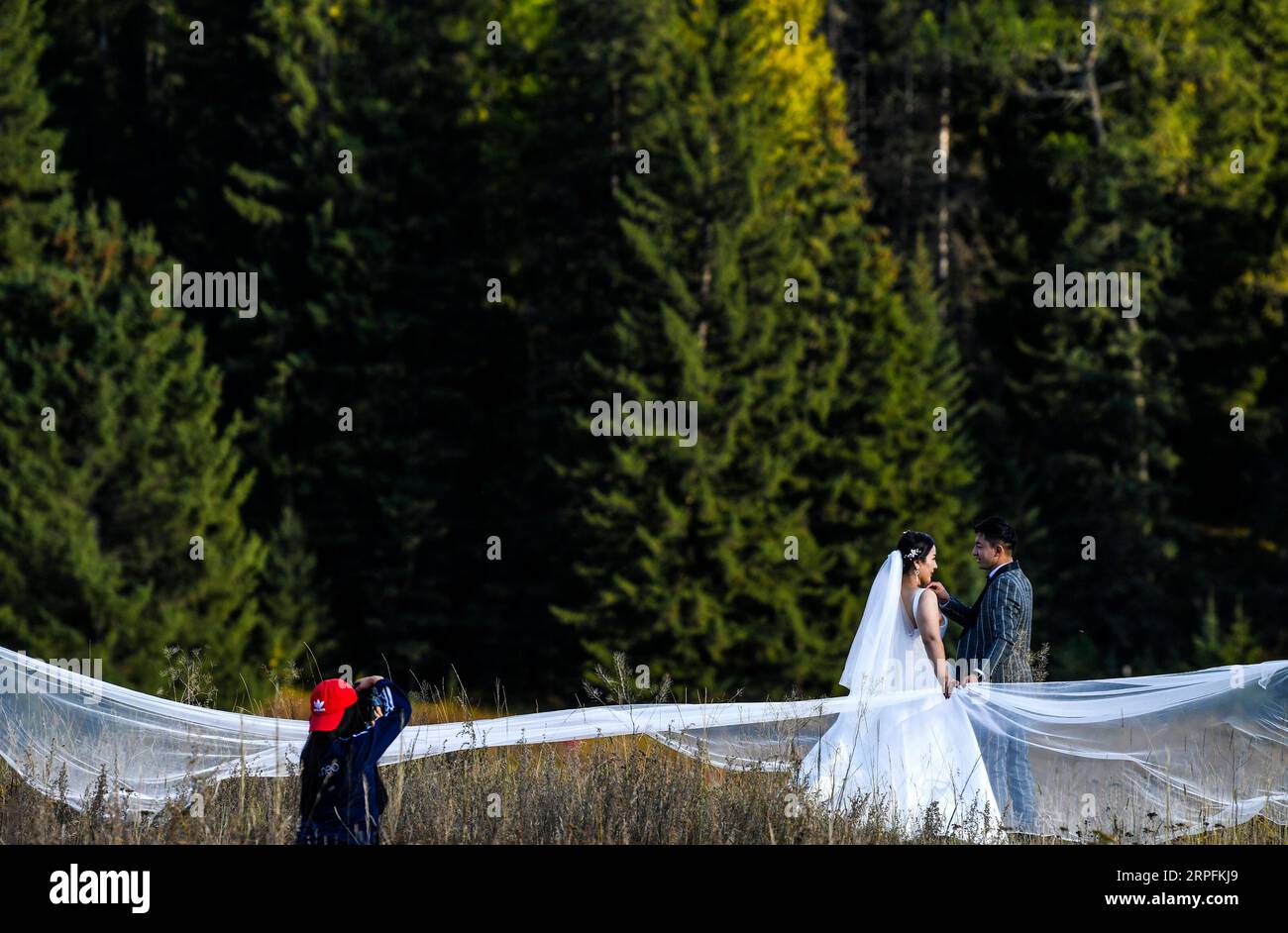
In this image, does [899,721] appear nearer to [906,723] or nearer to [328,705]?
[906,723]

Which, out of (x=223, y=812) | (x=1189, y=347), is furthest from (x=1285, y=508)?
(x=223, y=812)

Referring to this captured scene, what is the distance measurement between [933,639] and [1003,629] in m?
0.34

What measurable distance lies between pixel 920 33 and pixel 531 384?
42.4 ft

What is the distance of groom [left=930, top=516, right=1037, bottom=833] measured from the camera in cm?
816

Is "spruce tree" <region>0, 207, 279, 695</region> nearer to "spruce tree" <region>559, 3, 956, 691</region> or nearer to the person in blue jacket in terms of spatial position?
"spruce tree" <region>559, 3, 956, 691</region>

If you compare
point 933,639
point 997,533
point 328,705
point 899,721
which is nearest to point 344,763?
point 328,705

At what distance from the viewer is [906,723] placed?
8305 millimetres

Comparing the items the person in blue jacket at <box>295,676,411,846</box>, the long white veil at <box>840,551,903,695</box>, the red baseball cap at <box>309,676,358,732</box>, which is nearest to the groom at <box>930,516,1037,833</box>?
the long white veil at <box>840,551,903,695</box>

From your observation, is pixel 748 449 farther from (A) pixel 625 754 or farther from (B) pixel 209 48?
(A) pixel 625 754

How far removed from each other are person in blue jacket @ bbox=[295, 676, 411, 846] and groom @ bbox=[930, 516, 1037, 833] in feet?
10.1

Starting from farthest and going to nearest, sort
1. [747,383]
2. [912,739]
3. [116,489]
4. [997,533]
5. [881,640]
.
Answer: [747,383] < [116,489] < [881,640] < [997,533] < [912,739]

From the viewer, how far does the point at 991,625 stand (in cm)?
832

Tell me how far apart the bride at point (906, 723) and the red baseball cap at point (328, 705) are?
6.95 feet

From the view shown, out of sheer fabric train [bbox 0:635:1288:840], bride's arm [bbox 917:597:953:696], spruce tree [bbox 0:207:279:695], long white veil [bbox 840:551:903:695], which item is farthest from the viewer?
spruce tree [bbox 0:207:279:695]
